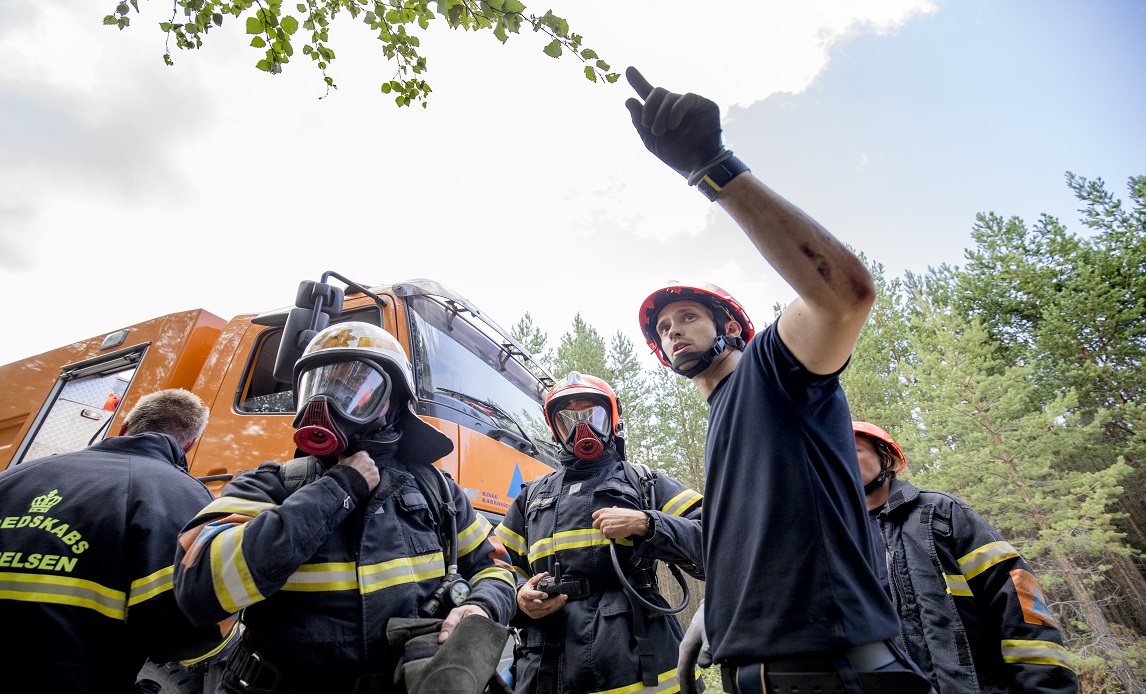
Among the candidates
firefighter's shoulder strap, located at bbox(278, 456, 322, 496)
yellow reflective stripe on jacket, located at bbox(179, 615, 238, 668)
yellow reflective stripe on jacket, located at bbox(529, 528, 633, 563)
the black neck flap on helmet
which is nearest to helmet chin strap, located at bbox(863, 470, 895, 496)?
the black neck flap on helmet

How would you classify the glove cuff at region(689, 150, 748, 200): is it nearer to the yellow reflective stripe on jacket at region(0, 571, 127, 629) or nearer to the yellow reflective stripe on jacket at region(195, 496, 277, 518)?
the yellow reflective stripe on jacket at region(195, 496, 277, 518)

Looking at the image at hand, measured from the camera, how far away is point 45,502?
2.11 m

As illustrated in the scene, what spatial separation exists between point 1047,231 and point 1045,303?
2.54 metres

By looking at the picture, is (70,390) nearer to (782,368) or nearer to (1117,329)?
(782,368)

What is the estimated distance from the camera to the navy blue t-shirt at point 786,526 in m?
1.26

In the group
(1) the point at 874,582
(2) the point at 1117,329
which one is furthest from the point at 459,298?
(2) the point at 1117,329

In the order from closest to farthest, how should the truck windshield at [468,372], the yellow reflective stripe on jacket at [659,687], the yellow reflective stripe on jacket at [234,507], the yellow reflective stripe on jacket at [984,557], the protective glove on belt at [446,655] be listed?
the protective glove on belt at [446,655]
the yellow reflective stripe on jacket at [234,507]
the yellow reflective stripe on jacket at [984,557]
the yellow reflective stripe on jacket at [659,687]
the truck windshield at [468,372]

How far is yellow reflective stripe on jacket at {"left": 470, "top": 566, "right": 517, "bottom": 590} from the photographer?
7.22 feet

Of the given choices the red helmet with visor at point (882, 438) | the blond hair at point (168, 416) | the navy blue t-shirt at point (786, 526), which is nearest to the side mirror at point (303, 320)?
the blond hair at point (168, 416)

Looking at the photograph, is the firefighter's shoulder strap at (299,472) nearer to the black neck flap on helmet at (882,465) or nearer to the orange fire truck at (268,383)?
the orange fire truck at (268,383)

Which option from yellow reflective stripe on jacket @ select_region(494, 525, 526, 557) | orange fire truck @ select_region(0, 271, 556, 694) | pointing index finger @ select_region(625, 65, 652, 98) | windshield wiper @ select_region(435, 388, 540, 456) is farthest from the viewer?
windshield wiper @ select_region(435, 388, 540, 456)

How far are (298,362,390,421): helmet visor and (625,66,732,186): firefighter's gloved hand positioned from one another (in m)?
1.55

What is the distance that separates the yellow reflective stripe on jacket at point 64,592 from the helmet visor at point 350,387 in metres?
0.98

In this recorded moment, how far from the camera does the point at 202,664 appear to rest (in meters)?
2.38
